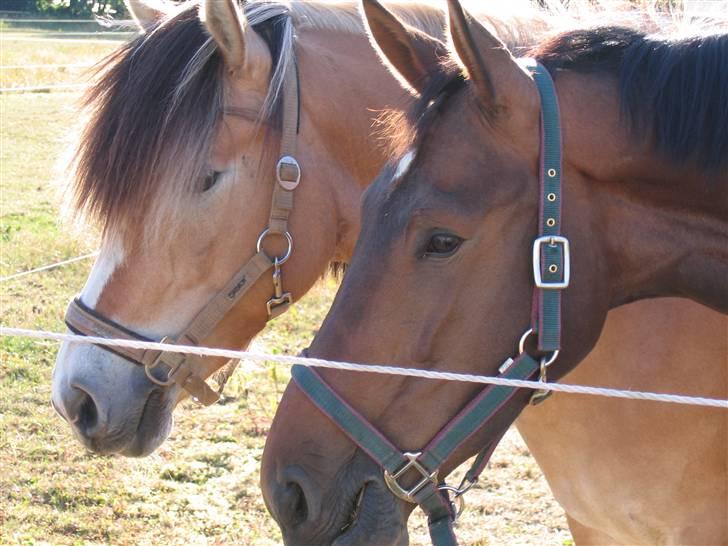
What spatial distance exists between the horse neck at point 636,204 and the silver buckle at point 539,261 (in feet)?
0.23

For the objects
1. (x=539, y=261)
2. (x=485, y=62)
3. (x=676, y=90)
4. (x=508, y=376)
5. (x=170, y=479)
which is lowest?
(x=170, y=479)

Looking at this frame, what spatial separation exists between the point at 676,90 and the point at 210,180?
1.40 meters

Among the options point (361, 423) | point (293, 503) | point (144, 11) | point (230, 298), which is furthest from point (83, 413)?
point (144, 11)

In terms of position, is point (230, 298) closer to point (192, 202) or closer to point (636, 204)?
point (192, 202)

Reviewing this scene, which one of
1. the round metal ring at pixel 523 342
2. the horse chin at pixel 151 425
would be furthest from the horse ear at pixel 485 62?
the horse chin at pixel 151 425

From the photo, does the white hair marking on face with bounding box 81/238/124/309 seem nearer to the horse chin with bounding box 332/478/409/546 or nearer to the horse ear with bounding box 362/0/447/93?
the horse ear with bounding box 362/0/447/93

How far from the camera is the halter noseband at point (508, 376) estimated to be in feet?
5.51

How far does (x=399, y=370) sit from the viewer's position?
166cm

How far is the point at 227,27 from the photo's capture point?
243cm

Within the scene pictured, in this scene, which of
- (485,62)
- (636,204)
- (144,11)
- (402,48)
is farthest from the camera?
(144,11)

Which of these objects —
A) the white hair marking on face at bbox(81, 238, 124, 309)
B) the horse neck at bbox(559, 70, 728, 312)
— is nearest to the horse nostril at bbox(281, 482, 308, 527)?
the horse neck at bbox(559, 70, 728, 312)

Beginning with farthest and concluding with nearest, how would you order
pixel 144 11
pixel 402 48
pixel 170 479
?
1. pixel 170 479
2. pixel 144 11
3. pixel 402 48

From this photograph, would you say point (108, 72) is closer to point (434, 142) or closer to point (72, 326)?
point (72, 326)

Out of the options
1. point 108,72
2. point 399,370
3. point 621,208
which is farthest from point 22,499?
point 621,208
